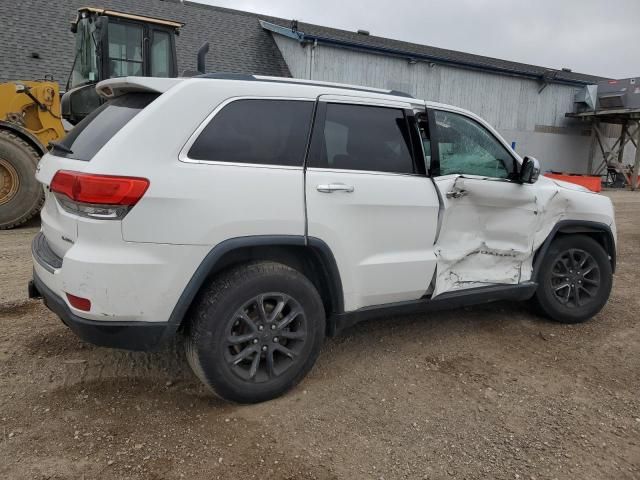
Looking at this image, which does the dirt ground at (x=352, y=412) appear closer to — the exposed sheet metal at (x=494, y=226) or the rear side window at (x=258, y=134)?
the exposed sheet metal at (x=494, y=226)

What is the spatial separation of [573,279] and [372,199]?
2411mm

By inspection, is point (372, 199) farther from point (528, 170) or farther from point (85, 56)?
point (85, 56)

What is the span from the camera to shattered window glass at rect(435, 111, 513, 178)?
377 cm

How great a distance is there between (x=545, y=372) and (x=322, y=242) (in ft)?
6.39

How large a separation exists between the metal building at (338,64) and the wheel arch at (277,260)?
1403cm

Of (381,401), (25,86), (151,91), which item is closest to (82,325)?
(151,91)

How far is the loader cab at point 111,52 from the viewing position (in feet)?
27.6

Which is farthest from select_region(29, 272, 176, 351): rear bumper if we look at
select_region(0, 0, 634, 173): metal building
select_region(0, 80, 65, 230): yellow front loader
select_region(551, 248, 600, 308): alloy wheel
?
select_region(0, 0, 634, 173): metal building

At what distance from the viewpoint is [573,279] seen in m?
4.58

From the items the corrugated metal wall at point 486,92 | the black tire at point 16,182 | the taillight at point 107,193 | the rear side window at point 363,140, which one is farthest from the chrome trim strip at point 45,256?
the corrugated metal wall at point 486,92

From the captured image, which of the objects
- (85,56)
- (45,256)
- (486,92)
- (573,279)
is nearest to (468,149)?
(573,279)

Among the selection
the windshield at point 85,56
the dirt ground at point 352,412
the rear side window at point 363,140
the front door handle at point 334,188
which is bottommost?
the dirt ground at point 352,412

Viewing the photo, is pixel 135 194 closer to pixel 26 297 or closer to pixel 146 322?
pixel 146 322

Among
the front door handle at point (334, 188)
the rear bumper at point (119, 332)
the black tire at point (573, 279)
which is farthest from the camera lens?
the black tire at point (573, 279)
